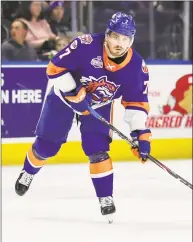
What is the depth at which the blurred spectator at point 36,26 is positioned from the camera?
14.4ft

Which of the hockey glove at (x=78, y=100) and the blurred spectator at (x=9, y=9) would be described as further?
the blurred spectator at (x=9, y=9)

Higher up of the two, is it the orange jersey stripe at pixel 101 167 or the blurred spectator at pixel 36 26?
the blurred spectator at pixel 36 26

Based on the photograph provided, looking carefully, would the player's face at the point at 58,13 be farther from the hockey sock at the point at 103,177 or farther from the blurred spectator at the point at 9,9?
the hockey sock at the point at 103,177

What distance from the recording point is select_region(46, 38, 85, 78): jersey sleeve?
2.67 meters

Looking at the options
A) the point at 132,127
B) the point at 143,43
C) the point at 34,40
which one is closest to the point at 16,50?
the point at 34,40

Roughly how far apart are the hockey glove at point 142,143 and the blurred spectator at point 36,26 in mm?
1827

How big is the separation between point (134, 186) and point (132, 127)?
104 centimetres

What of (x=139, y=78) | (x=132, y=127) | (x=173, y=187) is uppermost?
(x=139, y=78)

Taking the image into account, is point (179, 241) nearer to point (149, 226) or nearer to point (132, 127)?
point (149, 226)

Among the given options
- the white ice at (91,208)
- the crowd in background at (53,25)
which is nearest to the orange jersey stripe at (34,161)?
the white ice at (91,208)

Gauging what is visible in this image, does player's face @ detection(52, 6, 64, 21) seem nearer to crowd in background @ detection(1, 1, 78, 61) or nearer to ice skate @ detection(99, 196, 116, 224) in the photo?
crowd in background @ detection(1, 1, 78, 61)

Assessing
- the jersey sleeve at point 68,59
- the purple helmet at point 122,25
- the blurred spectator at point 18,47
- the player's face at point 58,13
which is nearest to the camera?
the purple helmet at point 122,25

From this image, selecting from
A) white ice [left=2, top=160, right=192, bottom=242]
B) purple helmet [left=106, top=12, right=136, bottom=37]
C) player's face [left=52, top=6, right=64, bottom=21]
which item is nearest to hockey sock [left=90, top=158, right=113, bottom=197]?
white ice [left=2, top=160, right=192, bottom=242]

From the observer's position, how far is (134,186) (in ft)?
12.4
